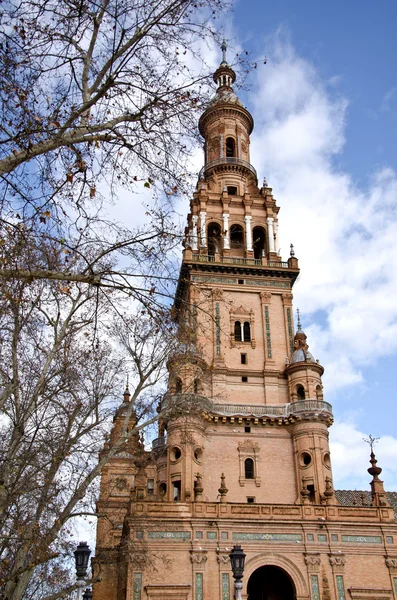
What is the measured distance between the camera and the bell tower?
38.0 meters

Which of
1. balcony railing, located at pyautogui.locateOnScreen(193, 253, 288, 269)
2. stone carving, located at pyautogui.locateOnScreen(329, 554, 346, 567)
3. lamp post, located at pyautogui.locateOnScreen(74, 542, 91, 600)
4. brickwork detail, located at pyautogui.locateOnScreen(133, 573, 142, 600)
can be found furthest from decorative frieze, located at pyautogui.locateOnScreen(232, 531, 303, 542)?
balcony railing, located at pyautogui.locateOnScreen(193, 253, 288, 269)

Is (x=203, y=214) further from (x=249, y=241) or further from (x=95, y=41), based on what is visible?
(x=95, y=41)

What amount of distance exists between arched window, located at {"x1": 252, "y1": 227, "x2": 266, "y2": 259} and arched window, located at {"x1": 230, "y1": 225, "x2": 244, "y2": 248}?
3.17ft

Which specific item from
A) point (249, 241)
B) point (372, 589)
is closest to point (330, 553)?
point (372, 589)

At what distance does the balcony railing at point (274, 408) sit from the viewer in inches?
1559

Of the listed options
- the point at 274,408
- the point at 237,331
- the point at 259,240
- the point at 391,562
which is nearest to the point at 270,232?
the point at 259,240

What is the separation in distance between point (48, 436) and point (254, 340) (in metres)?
24.5

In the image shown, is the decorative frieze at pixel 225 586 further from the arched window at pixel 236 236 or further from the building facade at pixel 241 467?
the arched window at pixel 236 236

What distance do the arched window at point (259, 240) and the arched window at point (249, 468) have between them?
16.0 meters

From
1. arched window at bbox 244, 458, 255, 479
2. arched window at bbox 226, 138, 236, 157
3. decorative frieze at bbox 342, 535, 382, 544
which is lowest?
decorative frieze at bbox 342, 535, 382, 544

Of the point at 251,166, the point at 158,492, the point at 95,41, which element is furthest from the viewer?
the point at 251,166

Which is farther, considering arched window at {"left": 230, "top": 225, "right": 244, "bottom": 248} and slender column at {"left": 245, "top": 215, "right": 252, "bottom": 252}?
arched window at {"left": 230, "top": 225, "right": 244, "bottom": 248}

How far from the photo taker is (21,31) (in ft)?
35.2

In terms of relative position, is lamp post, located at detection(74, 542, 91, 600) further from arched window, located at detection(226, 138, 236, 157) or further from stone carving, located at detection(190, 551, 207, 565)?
arched window, located at detection(226, 138, 236, 157)
